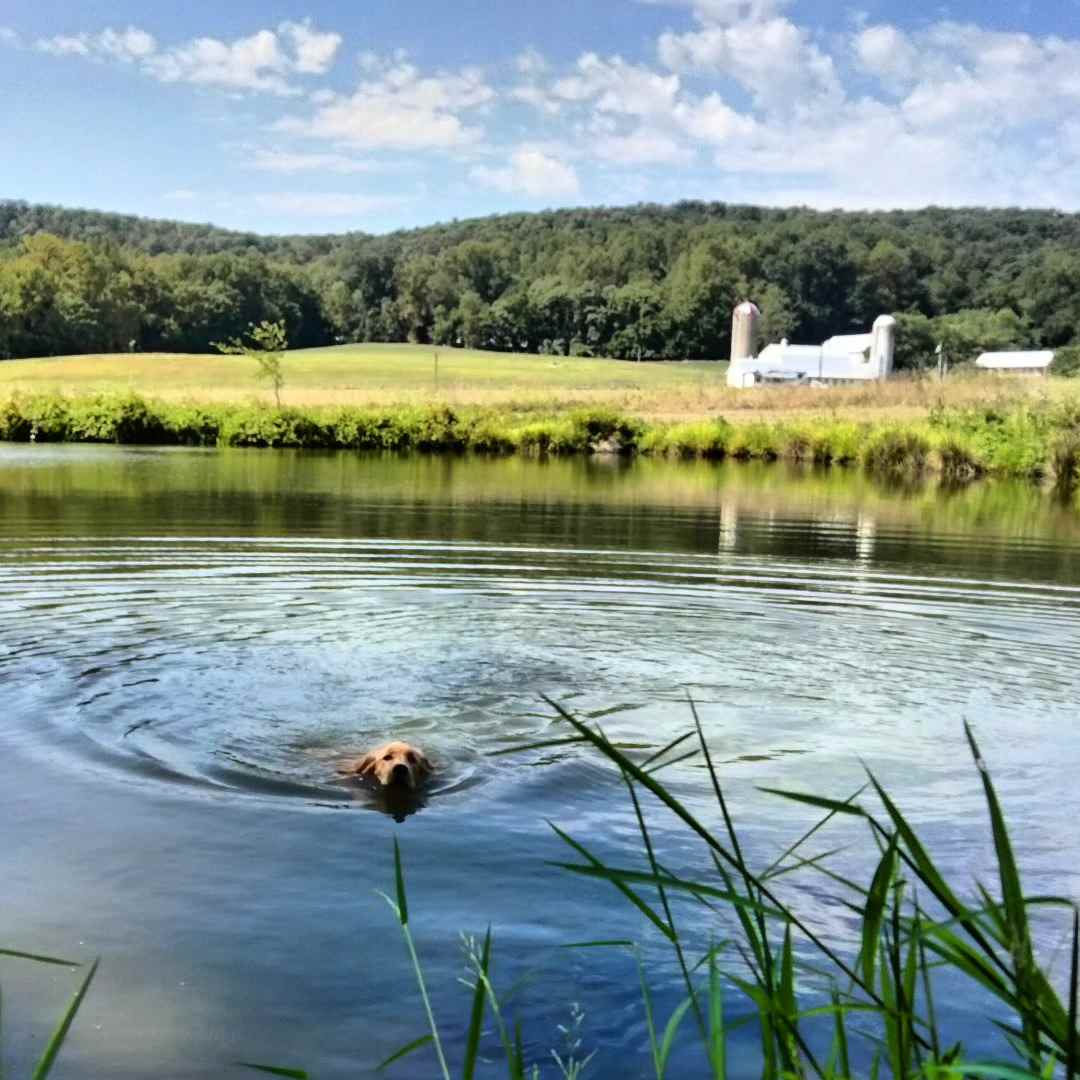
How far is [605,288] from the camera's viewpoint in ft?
399

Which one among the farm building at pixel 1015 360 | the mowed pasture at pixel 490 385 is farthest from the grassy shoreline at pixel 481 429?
the farm building at pixel 1015 360

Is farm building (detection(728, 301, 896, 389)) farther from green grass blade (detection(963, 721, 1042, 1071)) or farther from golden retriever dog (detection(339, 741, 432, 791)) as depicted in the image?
green grass blade (detection(963, 721, 1042, 1071))

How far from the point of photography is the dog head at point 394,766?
6098 millimetres

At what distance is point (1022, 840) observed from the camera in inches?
215

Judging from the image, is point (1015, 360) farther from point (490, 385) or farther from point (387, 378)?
point (387, 378)

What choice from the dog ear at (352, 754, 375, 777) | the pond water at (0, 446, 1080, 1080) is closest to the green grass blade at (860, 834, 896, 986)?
the pond water at (0, 446, 1080, 1080)

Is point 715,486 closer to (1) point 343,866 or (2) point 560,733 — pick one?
(2) point 560,733

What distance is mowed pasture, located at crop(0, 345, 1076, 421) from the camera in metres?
44.4

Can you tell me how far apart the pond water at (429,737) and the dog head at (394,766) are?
14 cm

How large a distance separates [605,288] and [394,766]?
390ft

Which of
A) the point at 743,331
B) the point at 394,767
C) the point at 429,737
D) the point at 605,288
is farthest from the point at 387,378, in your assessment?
the point at 394,767

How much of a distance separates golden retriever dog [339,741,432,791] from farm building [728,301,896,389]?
267 ft

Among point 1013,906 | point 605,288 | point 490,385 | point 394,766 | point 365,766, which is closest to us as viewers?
point 1013,906

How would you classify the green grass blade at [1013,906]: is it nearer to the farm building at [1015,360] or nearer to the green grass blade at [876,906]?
the green grass blade at [876,906]
